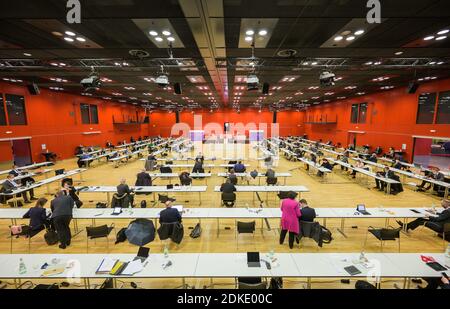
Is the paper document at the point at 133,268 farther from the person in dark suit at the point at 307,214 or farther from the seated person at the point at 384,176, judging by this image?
the seated person at the point at 384,176

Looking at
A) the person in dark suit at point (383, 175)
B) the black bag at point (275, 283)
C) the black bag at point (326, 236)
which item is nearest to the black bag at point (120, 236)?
the black bag at point (275, 283)

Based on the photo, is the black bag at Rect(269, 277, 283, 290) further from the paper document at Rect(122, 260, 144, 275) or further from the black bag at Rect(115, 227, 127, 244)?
the black bag at Rect(115, 227, 127, 244)

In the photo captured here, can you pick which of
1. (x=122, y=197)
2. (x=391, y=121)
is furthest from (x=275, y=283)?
(x=391, y=121)

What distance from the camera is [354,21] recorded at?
6.43 m

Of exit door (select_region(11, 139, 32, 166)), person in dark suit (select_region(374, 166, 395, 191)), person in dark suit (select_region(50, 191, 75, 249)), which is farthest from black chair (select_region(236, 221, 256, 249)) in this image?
exit door (select_region(11, 139, 32, 166))

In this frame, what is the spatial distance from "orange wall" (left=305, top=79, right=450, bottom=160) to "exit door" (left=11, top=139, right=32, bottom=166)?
98.0ft

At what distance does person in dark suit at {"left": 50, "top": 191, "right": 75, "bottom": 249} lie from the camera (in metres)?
6.48

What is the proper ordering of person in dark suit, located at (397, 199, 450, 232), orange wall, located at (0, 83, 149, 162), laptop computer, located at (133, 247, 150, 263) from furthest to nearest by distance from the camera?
orange wall, located at (0, 83, 149, 162)
person in dark suit, located at (397, 199, 450, 232)
laptop computer, located at (133, 247, 150, 263)

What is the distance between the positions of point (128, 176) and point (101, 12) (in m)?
11.5

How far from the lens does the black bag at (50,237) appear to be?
6805 mm

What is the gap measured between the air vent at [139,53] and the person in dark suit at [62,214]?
586 cm

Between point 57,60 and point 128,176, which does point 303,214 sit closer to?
point 57,60
